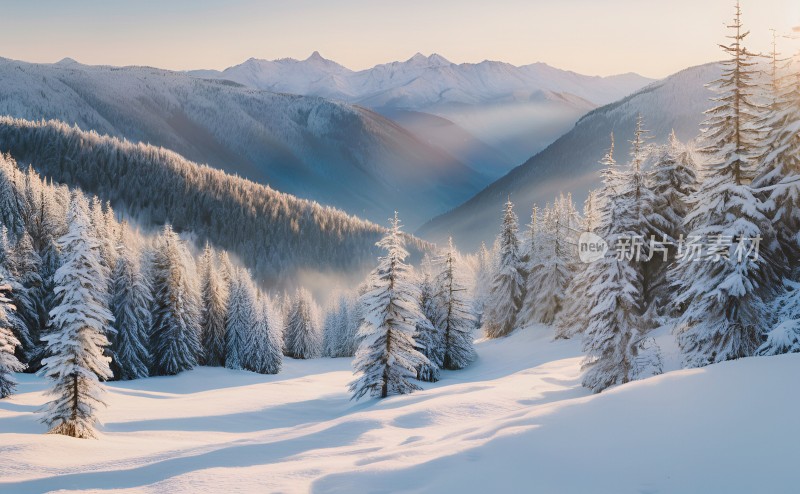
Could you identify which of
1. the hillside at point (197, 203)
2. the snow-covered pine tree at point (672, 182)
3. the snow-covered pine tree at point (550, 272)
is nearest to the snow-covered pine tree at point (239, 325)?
the snow-covered pine tree at point (550, 272)

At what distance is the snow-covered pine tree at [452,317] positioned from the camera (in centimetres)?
4378

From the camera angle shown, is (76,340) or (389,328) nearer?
(76,340)

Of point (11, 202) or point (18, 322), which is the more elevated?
point (11, 202)

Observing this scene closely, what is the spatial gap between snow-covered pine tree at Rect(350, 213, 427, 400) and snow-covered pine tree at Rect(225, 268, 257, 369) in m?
27.6

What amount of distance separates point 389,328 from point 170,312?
81.5ft

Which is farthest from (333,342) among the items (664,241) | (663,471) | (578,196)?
(578,196)

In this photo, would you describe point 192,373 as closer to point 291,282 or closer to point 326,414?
point 326,414

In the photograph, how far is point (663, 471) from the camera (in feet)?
28.4

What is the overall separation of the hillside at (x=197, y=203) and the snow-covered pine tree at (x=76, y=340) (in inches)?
4659

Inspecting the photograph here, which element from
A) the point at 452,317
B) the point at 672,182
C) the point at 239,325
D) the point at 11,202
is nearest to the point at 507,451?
the point at 672,182

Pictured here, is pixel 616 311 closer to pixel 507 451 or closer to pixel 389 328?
pixel 389 328

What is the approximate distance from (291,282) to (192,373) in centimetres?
9489

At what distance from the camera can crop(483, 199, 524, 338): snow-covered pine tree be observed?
52.4 metres

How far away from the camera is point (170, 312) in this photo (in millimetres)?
42562
